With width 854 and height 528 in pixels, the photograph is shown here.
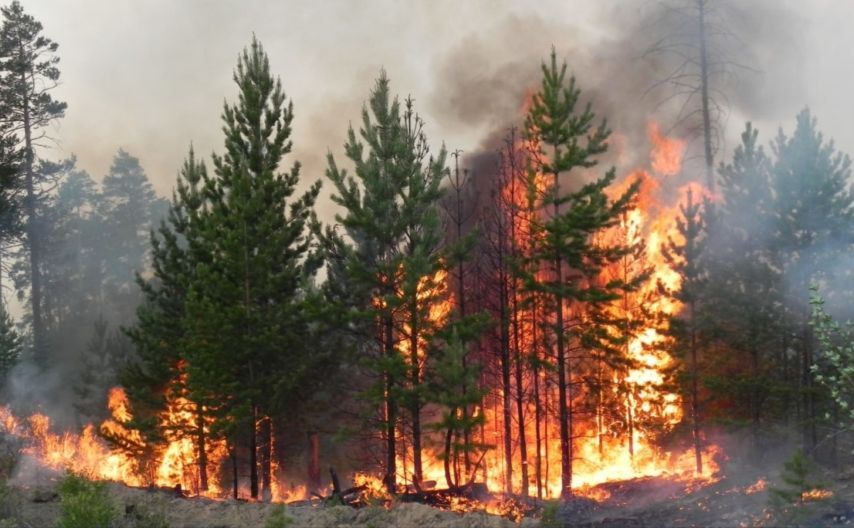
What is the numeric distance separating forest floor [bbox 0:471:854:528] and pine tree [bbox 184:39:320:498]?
13.5ft

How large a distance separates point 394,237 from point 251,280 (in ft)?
15.5

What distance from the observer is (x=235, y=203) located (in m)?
23.8

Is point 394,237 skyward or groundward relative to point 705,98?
groundward

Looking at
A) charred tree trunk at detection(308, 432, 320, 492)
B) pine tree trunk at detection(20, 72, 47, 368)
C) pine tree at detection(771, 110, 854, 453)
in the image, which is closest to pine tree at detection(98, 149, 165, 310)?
pine tree trunk at detection(20, 72, 47, 368)

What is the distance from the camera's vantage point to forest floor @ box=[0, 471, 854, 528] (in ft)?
51.4

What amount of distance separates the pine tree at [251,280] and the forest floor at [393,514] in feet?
13.5

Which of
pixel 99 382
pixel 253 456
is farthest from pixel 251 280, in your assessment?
pixel 99 382

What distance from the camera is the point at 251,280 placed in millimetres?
23781

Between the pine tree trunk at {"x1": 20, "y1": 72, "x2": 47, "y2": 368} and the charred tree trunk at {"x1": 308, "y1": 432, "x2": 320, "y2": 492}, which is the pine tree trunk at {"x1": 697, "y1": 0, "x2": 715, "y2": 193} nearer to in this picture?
the charred tree trunk at {"x1": 308, "y1": 432, "x2": 320, "y2": 492}

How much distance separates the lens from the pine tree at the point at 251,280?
22.9 m

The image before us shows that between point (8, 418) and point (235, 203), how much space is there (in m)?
14.7

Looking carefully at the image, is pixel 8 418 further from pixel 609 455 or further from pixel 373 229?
pixel 609 455

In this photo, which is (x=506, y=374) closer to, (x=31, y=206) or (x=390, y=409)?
(x=390, y=409)

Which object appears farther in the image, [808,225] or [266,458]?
[266,458]
